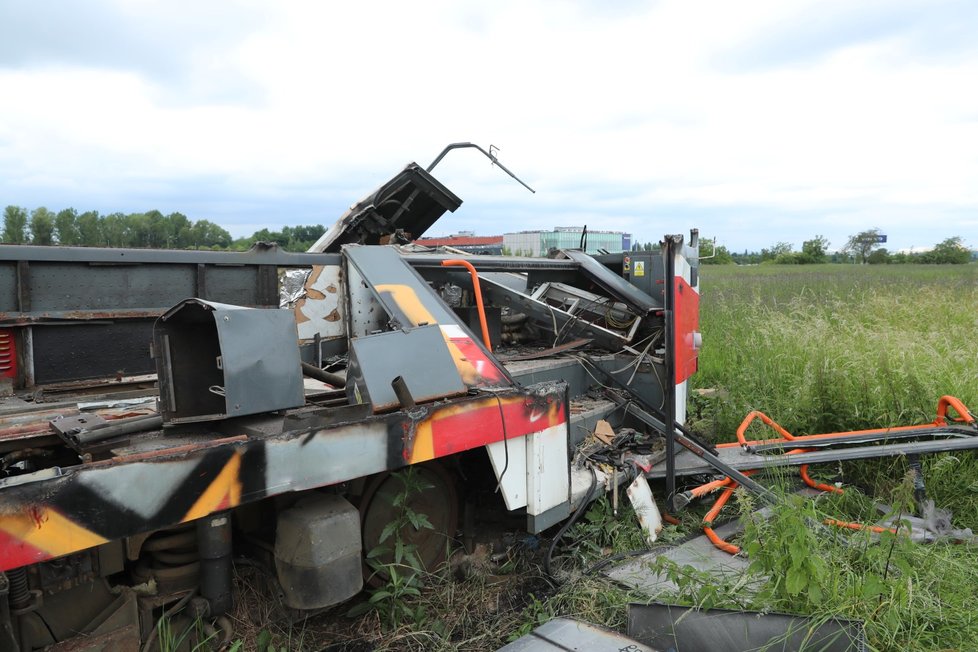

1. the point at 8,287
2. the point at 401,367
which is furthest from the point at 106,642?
the point at 8,287

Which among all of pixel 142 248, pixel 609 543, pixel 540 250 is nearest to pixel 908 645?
pixel 609 543

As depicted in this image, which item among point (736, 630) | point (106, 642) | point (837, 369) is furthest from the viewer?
point (837, 369)

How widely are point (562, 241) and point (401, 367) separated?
12.5ft

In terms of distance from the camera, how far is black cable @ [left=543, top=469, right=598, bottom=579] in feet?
10.3

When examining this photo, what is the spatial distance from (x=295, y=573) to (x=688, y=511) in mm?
2582

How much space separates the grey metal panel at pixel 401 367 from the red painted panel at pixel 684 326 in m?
1.76

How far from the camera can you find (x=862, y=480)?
13.6 ft

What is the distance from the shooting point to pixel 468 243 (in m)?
6.25

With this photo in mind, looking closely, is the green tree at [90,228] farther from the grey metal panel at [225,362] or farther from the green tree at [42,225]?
the grey metal panel at [225,362]

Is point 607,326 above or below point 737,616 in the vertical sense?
above

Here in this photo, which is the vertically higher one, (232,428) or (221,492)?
(232,428)

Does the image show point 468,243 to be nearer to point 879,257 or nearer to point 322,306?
point 322,306

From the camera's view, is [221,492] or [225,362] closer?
[221,492]

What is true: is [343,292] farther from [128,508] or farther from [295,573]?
[128,508]
